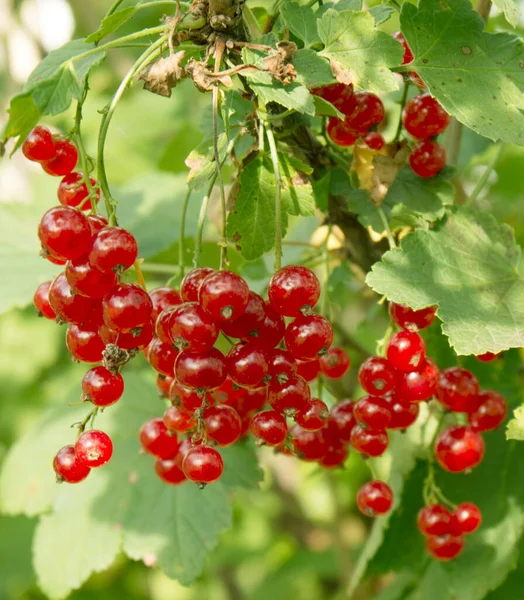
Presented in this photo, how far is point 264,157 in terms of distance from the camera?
3.80ft

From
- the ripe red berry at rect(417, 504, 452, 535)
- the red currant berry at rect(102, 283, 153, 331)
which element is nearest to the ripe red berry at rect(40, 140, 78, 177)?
the red currant berry at rect(102, 283, 153, 331)

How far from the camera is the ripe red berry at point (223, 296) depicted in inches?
36.5

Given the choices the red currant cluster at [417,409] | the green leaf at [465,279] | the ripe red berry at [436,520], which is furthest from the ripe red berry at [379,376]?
the ripe red berry at [436,520]

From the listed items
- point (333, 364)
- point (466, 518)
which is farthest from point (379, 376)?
point (466, 518)

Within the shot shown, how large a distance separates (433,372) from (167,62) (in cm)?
61

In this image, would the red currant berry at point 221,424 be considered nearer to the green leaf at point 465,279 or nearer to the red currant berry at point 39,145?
the green leaf at point 465,279

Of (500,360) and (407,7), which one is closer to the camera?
(407,7)

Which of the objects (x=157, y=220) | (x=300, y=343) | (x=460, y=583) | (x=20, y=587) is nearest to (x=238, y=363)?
(x=300, y=343)

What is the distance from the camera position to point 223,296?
3.03 feet

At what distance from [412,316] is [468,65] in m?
0.41

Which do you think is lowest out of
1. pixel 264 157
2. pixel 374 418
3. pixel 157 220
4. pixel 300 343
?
pixel 157 220

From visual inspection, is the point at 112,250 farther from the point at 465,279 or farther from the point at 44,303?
the point at 465,279

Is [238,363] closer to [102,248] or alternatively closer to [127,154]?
[102,248]

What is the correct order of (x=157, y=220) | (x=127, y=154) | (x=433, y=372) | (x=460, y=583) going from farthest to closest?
(x=127, y=154), (x=157, y=220), (x=460, y=583), (x=433, y=372)
